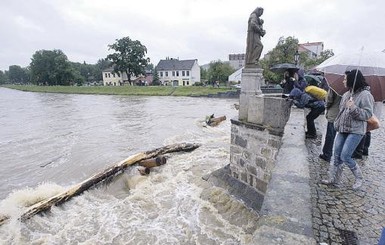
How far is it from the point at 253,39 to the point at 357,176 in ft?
14.4

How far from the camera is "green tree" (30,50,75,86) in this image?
247ft

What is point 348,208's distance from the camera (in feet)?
11.4

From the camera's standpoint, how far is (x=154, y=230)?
6262 mm

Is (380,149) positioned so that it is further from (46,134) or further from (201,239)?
(46,134)

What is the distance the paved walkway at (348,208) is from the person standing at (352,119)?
243 millimetres

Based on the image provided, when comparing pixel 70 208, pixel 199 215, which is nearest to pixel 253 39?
pixel 199 215

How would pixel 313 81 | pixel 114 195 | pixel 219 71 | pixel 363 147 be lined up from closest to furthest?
pixel 363 147 → pixel 313 81 → pixel 114 195 → pixel 219 71

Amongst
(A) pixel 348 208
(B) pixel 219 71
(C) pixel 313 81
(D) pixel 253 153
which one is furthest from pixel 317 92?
(B) pixel 219 71

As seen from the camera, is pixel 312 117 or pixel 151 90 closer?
pixel 312 117

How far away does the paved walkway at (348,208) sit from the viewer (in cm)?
289

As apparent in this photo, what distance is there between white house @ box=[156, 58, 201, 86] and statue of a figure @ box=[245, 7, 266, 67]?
6398 cm

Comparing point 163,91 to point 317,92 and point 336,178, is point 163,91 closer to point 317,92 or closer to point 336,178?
point 317,92

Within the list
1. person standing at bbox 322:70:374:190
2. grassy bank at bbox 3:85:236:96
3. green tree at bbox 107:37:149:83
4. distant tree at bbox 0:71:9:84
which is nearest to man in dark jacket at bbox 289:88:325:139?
person standing at bbox 322:70:374:190

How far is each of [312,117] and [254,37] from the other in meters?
2.62
